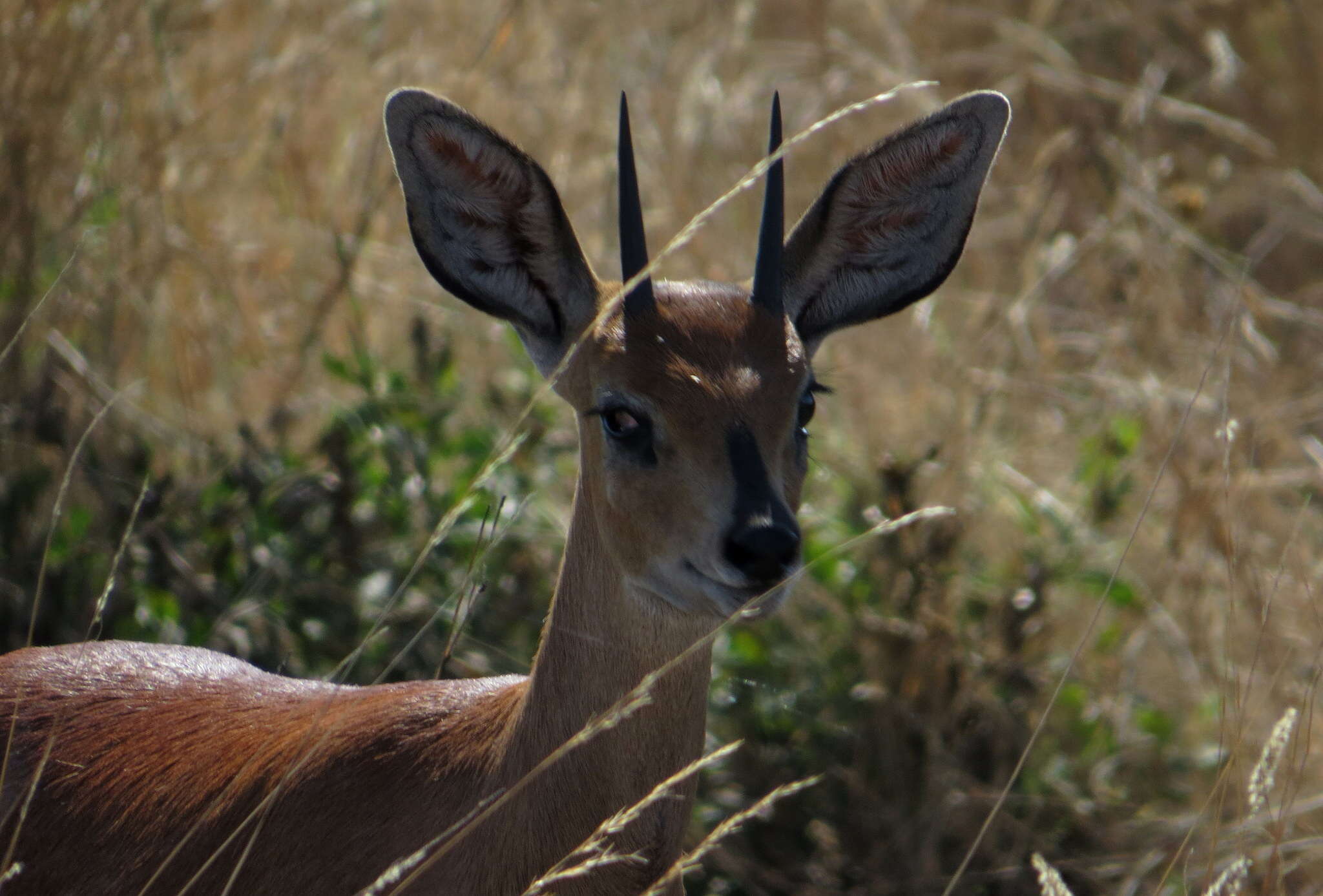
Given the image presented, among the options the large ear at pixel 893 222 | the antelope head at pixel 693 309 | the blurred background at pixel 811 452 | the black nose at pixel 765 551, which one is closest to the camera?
the black nose at pixel 765 551

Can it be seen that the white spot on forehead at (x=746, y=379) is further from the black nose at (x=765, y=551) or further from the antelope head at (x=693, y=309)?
the black nose at (x=765, y=551)

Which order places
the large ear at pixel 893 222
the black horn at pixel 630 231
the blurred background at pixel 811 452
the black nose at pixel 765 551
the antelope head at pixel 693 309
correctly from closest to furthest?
the black nose at pixel 765 551 < the antelope head at pixel 693 309 < the black horn at pixel 630 231 < the large ear at pixel 893 222 < the blurred background at pixel 811 452

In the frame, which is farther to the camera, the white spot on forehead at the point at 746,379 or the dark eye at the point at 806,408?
the dark eye at the point at 806,408

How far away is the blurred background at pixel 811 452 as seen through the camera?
171 inches

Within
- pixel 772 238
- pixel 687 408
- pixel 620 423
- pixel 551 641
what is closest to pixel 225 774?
pixel 551 641

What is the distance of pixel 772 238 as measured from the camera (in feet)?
9.40

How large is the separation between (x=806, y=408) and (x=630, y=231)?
0.44 m

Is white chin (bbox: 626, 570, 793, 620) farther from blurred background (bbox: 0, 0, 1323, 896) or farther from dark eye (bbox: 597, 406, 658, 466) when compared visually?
blurred background (bbox: 0, 0, 1323, 896)

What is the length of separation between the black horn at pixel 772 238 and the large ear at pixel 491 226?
35 centimetres

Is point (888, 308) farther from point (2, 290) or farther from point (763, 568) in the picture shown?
point (2, 290)

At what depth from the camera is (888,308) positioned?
3232mm

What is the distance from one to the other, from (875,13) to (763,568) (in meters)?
4.36

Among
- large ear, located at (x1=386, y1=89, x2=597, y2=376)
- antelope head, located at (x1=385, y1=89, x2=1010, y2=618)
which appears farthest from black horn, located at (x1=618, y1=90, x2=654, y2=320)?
large ear, located at (x1=386, y1=89, x2=597, y2=376)

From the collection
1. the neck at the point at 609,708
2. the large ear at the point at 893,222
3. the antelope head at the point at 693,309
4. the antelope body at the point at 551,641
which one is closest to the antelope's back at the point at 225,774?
the antelope body at the point at 551,641
